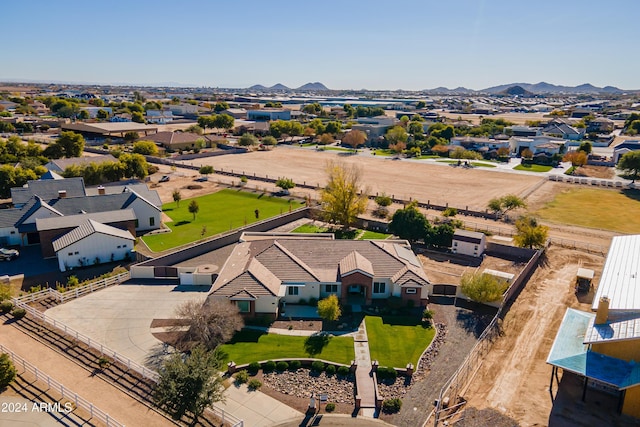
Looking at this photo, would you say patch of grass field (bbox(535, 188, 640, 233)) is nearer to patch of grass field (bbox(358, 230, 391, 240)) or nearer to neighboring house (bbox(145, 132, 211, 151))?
patch of grass field (bbox(358, 230, 391, 240))

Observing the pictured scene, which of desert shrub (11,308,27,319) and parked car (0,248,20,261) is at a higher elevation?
parked car (0,248,20,261)

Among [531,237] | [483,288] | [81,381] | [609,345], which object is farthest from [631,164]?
[81,381]

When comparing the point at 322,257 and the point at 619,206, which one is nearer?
the point at 322,257

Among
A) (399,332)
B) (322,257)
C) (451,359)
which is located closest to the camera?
(451,359)

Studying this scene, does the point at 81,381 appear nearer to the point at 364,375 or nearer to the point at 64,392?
the point at 64,392

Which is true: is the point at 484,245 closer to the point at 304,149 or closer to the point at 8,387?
the point at 8,387

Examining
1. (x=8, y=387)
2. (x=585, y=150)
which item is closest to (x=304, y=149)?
(x=585, y=150)

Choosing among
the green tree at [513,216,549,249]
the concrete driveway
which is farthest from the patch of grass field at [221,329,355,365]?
the green tree at [513,216,549,249]
